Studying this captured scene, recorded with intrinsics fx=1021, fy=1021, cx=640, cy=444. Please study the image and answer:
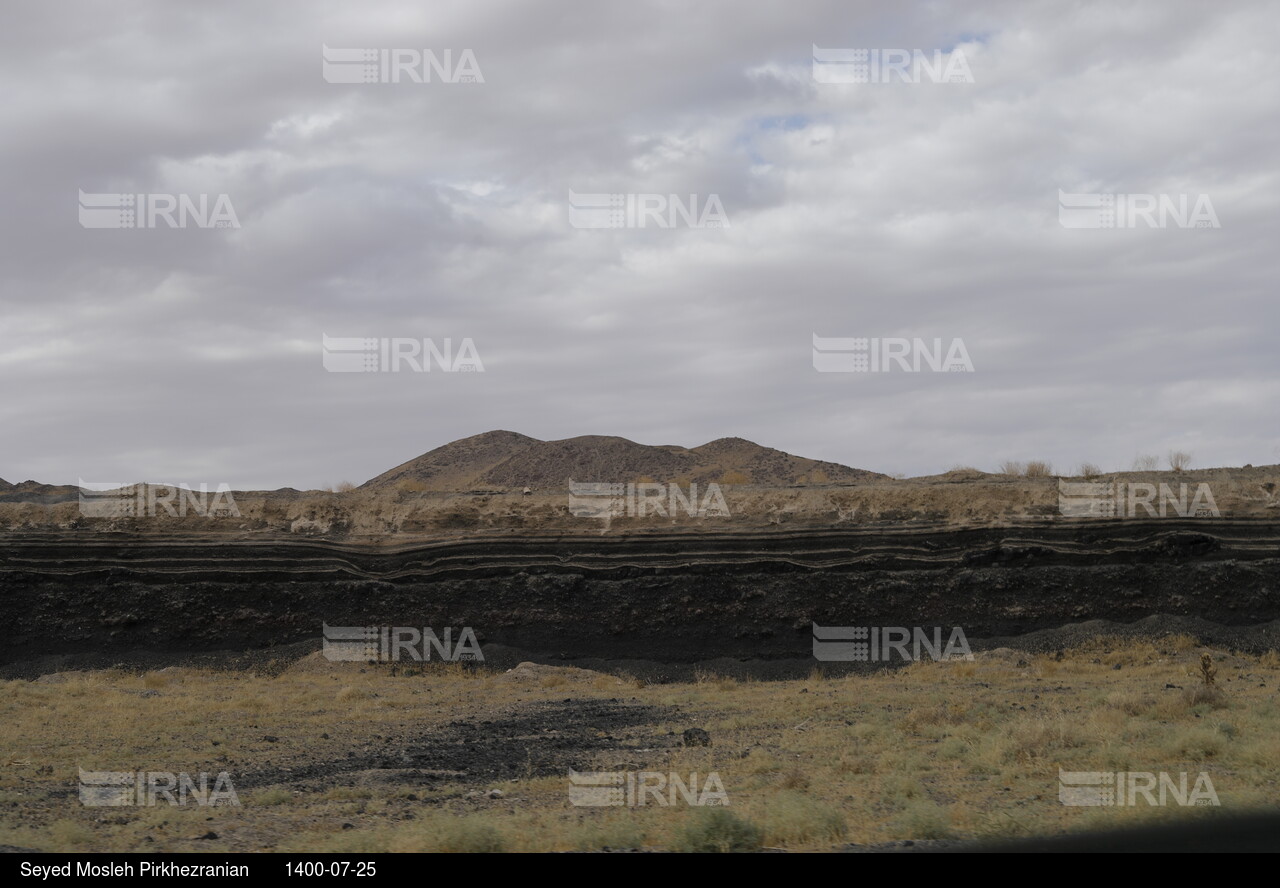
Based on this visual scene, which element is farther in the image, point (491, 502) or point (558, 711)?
point (491, 502)

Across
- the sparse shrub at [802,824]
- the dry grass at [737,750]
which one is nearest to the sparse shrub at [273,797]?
the dry grass at [737,750]

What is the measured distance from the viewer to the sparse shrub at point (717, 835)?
309 inches

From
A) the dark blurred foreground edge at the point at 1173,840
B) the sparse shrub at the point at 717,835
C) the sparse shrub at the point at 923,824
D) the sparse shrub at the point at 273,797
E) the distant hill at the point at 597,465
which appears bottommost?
the sparse shrub at the point at 273,797

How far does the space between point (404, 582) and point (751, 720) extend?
51.6 ft

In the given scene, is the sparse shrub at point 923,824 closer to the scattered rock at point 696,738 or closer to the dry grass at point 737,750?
the dry grass at point 737,750

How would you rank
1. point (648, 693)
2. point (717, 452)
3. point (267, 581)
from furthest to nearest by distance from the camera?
point (717, 452) < point (267, 581) < point (648, 693)

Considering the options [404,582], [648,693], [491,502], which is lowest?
[648,693]

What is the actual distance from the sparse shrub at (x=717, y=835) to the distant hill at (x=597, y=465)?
147ft

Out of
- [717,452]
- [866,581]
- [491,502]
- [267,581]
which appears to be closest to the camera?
[866,581]

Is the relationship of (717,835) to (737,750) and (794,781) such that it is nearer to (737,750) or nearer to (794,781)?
(794,781)

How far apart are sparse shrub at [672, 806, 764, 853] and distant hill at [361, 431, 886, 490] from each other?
44700mm
